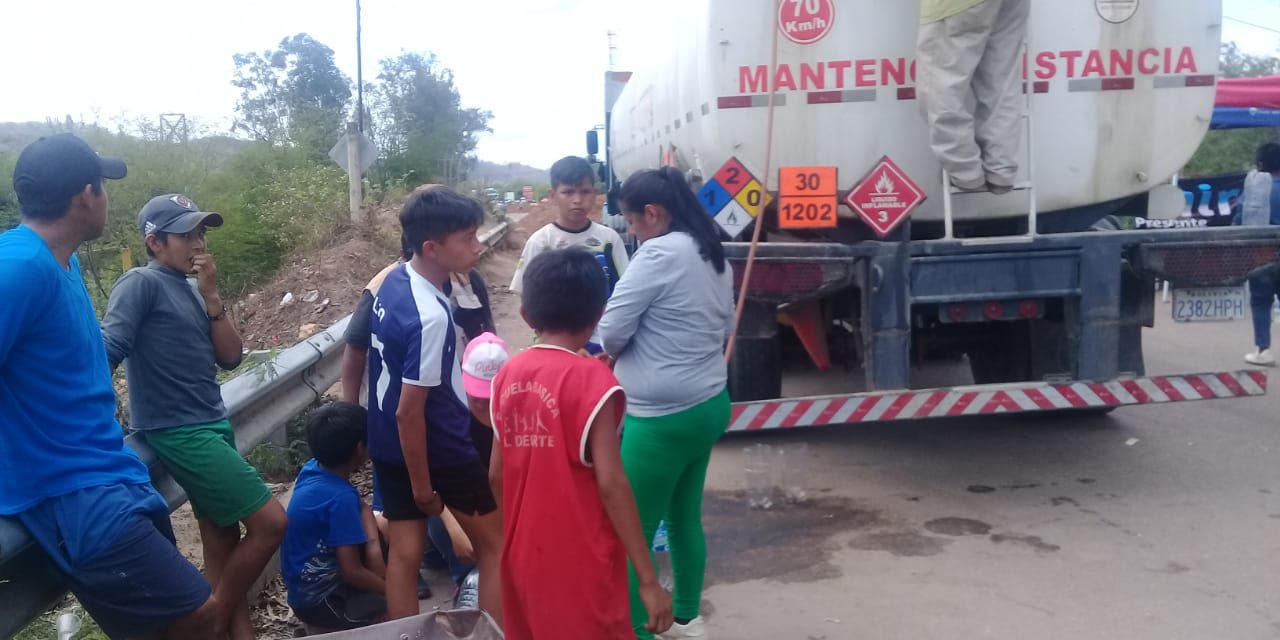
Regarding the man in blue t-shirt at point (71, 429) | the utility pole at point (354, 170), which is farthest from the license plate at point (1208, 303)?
the utility pole at point (354, 170)

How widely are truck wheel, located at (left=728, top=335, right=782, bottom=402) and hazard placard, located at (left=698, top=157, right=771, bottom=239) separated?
35.0 inches

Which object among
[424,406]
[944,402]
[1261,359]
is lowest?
[1261,359]

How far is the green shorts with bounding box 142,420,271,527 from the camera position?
3.20 m

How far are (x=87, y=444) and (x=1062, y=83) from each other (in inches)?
185

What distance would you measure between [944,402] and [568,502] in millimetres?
3270

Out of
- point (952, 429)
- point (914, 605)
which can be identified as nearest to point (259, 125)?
point (952, 429)

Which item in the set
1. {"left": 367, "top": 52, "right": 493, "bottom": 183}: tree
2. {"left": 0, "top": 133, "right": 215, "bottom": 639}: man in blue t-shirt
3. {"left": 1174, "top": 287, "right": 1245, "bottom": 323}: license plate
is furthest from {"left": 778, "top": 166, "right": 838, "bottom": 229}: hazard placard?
{"left": 367, "top": 52, "right": 493, "bottom": 183}: tree

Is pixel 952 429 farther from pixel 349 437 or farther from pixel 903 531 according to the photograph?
pixel 349 437

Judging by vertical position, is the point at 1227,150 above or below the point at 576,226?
above

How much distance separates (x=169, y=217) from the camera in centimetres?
331

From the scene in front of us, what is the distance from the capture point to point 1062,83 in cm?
515

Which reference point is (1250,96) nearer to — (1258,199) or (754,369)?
(1258,199)

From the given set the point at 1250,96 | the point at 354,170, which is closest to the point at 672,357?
the point at 1250,96

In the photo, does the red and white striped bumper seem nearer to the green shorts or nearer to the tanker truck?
the tanker truck
